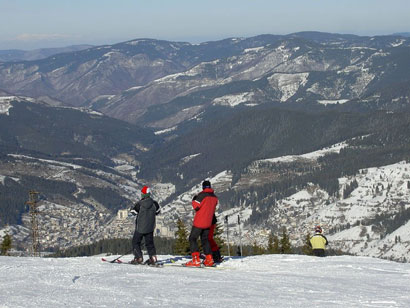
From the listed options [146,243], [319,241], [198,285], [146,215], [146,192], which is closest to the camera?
A: [198,285]

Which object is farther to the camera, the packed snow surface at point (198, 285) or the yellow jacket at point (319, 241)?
the yellow jacket at point (319, 241)

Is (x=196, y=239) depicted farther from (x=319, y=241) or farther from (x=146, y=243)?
(x=319, y=241)

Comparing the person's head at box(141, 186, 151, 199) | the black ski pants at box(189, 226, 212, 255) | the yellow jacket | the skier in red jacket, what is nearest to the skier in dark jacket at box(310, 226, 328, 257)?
the yellow jacket

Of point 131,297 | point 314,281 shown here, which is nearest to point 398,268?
point 314,281

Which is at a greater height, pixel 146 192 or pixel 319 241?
pixel 146 192

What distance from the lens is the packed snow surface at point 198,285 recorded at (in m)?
23.3

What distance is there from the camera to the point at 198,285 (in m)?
26.9

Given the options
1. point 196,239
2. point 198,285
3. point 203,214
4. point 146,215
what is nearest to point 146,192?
point 146,215

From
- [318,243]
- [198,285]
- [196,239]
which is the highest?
[196,239]

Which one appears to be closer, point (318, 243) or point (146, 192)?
point (146, 192)

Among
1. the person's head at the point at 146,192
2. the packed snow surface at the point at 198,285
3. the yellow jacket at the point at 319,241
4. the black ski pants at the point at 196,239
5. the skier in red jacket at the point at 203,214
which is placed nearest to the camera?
the packed snow surface at the point at 198,285

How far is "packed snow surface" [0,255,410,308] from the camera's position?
23.3m

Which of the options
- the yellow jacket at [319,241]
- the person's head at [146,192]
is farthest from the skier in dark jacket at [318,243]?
the person's head at [146,192]

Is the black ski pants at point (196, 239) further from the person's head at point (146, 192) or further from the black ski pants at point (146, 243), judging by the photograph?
the person's head at point (146, 192)
